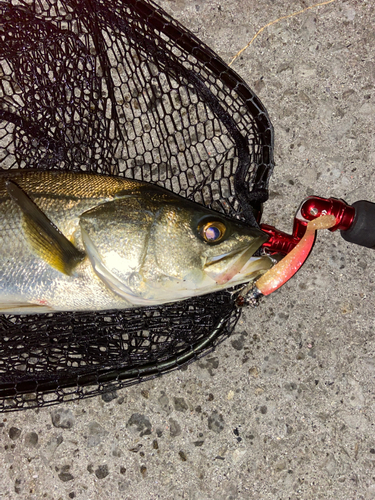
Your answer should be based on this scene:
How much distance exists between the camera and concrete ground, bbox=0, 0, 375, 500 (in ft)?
7.13

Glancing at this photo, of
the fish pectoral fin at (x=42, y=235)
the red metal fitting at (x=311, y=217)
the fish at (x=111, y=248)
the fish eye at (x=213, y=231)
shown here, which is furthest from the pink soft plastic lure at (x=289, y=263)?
the fish pectoral fin at (x=42, y=235)

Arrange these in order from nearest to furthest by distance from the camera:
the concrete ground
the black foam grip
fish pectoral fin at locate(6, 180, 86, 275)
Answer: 1. fish pectoral fin at locate(6, 180, 86, 275)
2. the black foam grip
3. the concrete ground

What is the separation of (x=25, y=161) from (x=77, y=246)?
0.76 m

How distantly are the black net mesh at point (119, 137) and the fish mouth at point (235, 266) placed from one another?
1.00 feet

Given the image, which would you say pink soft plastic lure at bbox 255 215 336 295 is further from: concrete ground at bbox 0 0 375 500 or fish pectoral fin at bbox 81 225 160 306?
fish pectoral fin at bbox 81 225 160 306

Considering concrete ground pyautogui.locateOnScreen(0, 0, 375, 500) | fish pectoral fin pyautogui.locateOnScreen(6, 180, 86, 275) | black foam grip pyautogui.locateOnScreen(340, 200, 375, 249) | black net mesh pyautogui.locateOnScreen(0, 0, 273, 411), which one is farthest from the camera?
concrete ground pyautogui.locateOnScreen(0, 0, 375, 500)

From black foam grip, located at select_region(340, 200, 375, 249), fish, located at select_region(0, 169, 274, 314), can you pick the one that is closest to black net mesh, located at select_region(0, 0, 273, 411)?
fish, located at select_region(0, 169, 274, 314)

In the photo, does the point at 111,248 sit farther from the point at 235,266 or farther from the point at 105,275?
the point at 235,266

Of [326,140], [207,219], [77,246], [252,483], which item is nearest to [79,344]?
[77,246]

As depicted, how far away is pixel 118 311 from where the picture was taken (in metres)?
2.01

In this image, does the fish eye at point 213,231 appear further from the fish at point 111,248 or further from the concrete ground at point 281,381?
the concrete ground at point 281,381

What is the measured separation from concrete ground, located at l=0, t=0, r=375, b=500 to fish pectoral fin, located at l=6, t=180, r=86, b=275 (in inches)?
39.5

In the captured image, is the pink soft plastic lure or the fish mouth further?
the pink soft plastic lure

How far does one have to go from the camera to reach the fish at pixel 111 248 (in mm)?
1629
